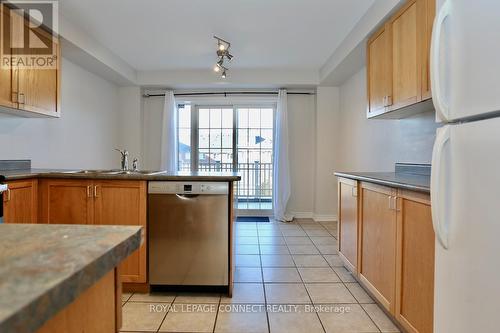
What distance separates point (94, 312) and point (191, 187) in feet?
5.19

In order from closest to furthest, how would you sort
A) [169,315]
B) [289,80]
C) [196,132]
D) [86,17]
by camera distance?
[169,315] < [86,17] < [289,80] < [196,132]

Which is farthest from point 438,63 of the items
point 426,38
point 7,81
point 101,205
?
point 7,81

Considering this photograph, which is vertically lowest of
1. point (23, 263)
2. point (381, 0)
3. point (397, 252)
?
point (397, 252)

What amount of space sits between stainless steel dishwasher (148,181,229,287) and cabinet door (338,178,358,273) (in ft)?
3.55

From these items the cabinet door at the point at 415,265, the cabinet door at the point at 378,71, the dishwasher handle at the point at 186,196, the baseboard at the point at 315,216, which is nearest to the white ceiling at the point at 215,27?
the cabinet door at the point at 378,71

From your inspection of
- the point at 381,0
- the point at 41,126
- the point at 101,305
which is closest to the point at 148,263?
the point at 101,305

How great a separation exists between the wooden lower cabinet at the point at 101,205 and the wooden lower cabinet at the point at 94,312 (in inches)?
61.6

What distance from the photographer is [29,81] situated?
252 cm

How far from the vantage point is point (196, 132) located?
5.17m

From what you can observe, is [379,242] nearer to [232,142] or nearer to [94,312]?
[94,312]

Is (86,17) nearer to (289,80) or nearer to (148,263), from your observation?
(148,263)

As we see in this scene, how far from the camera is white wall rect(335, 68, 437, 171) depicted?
8.36ft

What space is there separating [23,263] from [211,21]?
118 inches

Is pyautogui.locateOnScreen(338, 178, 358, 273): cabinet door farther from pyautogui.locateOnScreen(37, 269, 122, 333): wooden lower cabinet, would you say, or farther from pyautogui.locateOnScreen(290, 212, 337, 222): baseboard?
pyautogui.locateOnScreen(37, 269, 122, 333): wooden lower cabinet
